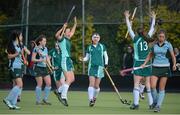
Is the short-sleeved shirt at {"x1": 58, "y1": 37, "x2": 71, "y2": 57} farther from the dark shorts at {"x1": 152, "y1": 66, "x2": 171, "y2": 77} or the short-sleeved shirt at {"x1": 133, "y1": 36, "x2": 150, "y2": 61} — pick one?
the dark shorts at {"x1": 152, "y1": 66, "x2": 171, "y2": 77}

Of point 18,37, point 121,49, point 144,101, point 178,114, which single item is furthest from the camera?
point 121,49

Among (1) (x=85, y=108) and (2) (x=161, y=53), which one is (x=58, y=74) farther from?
(2) (x=161, y=53)

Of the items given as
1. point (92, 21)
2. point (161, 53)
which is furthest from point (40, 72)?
point (92, 21)

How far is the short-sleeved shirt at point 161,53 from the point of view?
16.6 metres

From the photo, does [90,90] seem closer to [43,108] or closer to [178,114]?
[43,108]

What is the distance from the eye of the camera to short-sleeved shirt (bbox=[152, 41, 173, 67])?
16578 millimetres

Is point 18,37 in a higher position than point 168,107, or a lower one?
higher

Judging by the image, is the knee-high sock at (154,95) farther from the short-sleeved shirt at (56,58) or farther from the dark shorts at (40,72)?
the short-sleeved shirt at (56,58)

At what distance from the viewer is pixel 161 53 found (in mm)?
16594

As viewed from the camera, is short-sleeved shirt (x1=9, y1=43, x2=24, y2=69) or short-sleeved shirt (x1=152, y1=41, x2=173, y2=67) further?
short-sleeved shirt (x1=9, y1=43, x2=24, y2=69)

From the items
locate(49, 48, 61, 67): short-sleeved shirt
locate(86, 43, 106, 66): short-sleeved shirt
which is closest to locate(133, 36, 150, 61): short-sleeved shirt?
locate(86, 43, 106, 66): short-sleeved shirt

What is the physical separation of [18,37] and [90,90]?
2459 millimetres

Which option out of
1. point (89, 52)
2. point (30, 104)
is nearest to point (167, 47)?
point (89, 52)

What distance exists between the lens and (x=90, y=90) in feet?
59.7
